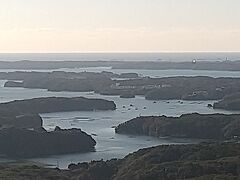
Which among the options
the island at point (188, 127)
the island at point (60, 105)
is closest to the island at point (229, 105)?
the island at point (60, 105)

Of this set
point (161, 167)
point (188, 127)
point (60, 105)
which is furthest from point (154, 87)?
point (161, 167)

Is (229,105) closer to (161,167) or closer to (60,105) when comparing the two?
(60,105)

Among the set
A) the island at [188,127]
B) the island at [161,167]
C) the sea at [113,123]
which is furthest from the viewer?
the island at [188,127]

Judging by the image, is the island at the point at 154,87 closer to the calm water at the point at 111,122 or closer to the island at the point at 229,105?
the calm water at the point at 111,122

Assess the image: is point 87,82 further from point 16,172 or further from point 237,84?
point 16,172

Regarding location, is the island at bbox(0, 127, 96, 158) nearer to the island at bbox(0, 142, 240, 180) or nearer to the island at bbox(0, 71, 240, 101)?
the island at bbox(0, 142, 240, 180)
